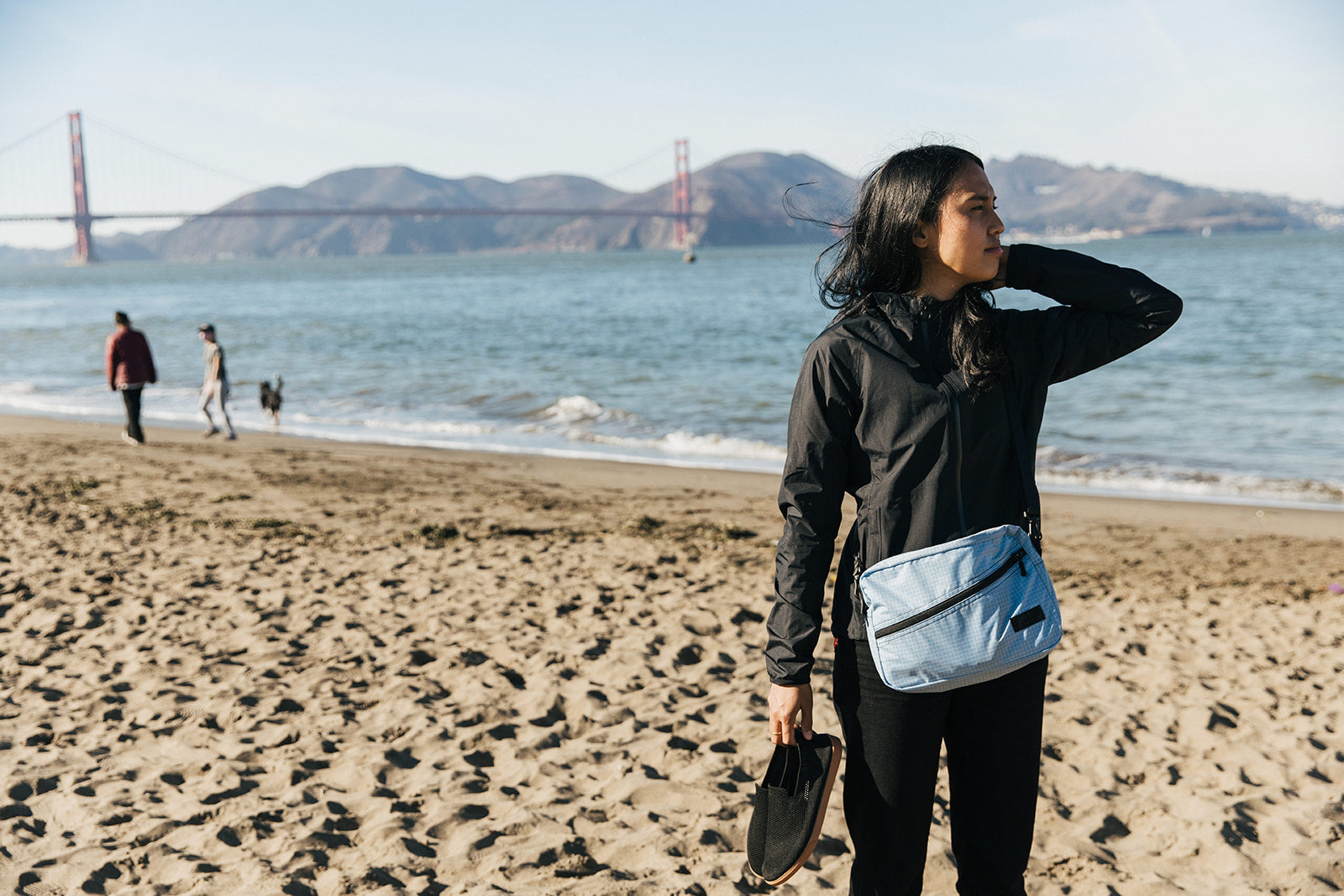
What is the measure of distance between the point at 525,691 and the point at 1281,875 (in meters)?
2.48

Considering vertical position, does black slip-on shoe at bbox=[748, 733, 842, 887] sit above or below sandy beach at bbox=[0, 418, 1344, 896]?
above

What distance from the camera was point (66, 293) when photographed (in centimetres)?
6047

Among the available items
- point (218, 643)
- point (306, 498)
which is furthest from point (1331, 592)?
point (306, 498)

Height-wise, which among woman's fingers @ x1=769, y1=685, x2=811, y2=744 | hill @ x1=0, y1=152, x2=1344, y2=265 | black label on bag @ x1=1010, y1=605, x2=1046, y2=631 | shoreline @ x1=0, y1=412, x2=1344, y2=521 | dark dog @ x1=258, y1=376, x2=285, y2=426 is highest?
hill @ x1=0, y1=152, x2=1344, y2=265

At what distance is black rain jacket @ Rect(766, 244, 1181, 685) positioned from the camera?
5.05 ft

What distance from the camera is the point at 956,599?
4.99 feet

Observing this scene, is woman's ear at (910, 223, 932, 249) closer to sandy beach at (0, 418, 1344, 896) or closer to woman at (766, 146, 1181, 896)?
woman at (766, 146, 1181, 896)

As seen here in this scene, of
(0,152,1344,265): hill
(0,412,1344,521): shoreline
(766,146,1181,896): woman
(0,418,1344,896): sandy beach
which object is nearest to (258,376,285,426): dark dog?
(0,412,1344,521): shoreline

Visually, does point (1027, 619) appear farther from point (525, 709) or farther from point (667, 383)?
point (667, 383)

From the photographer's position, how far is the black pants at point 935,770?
1606mm

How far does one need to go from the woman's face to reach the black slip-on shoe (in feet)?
2.64

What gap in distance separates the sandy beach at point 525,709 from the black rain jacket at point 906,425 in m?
1.32

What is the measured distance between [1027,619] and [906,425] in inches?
14.1

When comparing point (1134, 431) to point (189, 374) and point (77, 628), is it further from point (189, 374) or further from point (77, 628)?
point (189, 374)
